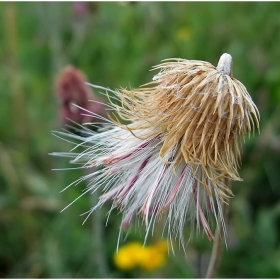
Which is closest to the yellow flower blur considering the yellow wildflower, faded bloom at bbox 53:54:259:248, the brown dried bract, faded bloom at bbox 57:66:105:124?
the yellow wildflower

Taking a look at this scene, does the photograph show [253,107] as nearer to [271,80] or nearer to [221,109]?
[221,109]

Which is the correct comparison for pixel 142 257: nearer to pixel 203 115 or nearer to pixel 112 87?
pixel 112 87

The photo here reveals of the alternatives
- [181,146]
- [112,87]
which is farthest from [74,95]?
[112,87]

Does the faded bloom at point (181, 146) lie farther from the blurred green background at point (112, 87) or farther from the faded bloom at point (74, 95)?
the blurred green background at point (112, 87)

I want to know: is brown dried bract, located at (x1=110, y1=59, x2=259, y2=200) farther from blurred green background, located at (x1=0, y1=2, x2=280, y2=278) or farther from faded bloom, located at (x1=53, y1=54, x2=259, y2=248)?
blurred green background, located at (x1=0, y1=2, x2=280, y2=278)

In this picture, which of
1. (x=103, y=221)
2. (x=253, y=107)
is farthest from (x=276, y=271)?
(x=253, y=107)
